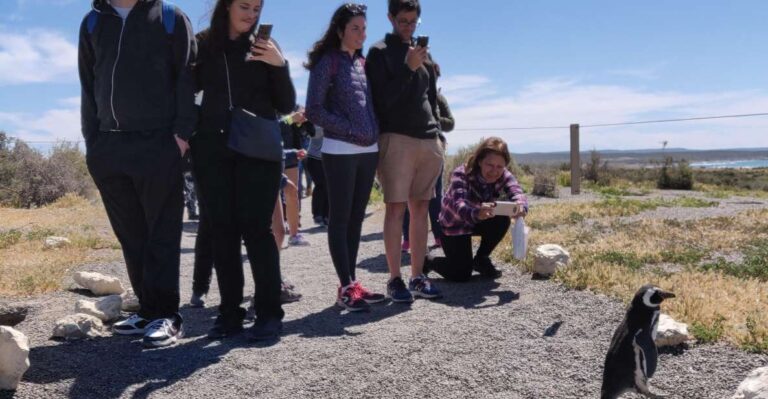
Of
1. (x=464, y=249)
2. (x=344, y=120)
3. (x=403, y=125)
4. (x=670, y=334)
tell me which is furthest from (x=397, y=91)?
(x=670, y=334)

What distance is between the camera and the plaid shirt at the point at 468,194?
17.3ft

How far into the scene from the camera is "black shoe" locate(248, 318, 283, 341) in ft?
12.0

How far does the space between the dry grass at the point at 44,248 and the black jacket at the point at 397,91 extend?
9.03ft

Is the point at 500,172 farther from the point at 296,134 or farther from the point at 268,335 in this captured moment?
the point at 296,134

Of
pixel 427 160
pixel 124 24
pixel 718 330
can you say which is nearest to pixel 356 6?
pixel 427 160

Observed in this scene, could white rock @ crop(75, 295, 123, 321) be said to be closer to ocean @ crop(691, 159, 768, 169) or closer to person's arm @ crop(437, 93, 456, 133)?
person's arm @ crop(437, 93, 456, 133)

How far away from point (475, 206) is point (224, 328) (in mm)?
2162

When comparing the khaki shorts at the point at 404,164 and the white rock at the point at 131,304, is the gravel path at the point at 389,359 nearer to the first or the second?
the white rock at the point at 131,304

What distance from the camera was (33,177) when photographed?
42.5 feet

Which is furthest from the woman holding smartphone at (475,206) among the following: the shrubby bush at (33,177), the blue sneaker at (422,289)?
the shrubby bush at (33,177)

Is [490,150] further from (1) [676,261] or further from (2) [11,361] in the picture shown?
(2) [11,361]

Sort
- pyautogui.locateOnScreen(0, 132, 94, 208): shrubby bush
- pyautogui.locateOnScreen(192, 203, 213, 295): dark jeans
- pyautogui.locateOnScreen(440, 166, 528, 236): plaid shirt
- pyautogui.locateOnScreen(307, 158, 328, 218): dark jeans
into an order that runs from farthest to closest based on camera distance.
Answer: pyautogui.locateOnScreen(0, 132, 94, 208): shrubby bush → pyautogui.locateOnScreen(307, 158, 328, 218): dark jeans → pyautogui.locateOnScreen(440, 166, 528, 236): plaid shirt → pyautogui.locateOnScreen(192, 203, 213, 295): dark jeans

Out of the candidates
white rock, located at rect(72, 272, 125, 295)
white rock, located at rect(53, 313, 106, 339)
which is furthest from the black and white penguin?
white rock, located at rect(72, 272, 125, 295)

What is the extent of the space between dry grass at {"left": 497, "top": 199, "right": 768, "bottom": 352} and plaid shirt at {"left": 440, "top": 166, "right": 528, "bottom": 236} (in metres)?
0.64
